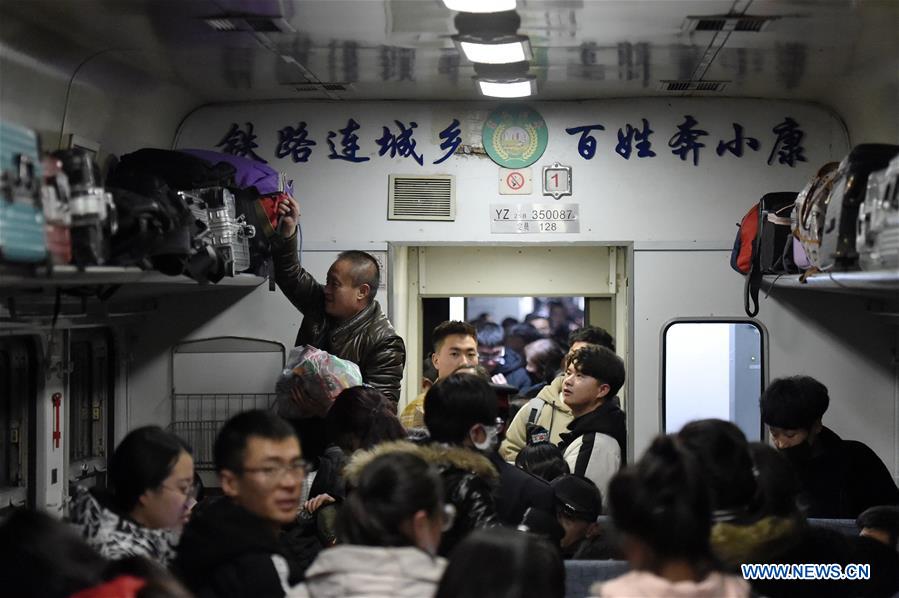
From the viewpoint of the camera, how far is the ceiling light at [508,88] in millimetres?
6039

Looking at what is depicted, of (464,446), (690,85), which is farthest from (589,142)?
(464,446)

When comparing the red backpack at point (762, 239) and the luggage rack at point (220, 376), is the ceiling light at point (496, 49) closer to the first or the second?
the red backpack at point (762, 239)

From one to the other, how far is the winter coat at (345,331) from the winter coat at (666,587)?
3.43 m

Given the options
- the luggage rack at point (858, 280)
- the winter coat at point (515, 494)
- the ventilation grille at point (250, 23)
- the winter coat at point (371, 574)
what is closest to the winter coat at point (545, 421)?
the luggage rack at point (858, 280)

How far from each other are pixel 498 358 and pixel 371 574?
744cm

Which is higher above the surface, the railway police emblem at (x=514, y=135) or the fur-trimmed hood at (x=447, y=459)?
the railway police emblem at (x=514, y=135)

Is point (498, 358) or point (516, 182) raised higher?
point (516, 182)

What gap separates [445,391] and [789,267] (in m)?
2.65

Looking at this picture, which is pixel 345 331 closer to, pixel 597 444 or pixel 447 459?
pixel 597 444

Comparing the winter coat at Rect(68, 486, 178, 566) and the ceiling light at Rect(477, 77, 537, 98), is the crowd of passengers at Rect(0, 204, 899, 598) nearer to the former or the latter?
the winter coat at Rect(68, 486, 178, 566)

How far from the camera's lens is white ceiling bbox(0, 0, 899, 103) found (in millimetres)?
4516

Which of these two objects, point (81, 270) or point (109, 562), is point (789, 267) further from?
point (109, 562)

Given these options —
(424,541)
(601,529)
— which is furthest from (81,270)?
(601,529)

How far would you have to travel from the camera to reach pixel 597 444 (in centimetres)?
483
